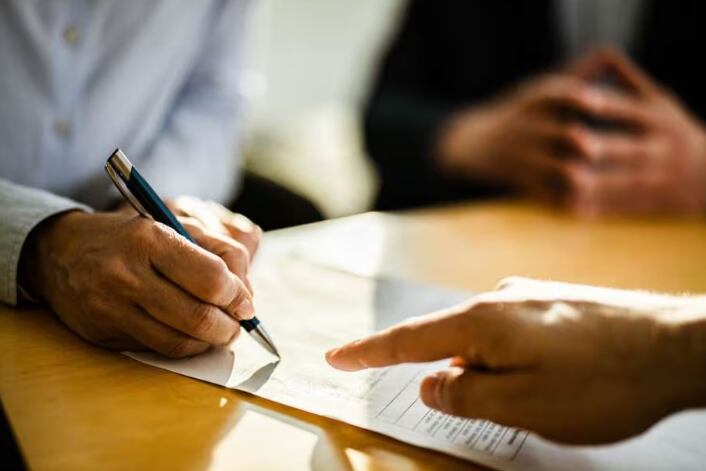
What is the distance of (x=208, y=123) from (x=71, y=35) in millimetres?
277

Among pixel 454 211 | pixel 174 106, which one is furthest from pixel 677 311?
pixel 174 106

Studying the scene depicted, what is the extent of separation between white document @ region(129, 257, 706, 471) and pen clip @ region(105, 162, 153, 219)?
11cm

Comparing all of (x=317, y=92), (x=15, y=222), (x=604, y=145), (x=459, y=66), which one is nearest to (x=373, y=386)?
(x=15, y=222)

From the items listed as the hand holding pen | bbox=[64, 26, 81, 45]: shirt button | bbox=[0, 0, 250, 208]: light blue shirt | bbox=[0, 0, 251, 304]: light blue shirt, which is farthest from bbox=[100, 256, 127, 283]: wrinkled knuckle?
bbox=[64, 26, 81, 45]: shirt button

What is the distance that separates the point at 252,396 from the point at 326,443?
73 mm

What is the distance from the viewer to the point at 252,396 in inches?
17.6

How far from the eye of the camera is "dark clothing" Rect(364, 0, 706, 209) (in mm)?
1290

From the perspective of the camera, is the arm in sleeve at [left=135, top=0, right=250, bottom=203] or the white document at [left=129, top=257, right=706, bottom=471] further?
the arm in sleeve at [left=135, top=0, right=250, bottom=203]

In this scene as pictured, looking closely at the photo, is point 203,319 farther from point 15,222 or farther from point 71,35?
point 71,35

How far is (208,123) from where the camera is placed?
1003 mm

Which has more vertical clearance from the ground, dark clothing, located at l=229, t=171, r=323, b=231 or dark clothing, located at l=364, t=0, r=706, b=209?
dark clothing, located at l=364, t=0, r=706, b=209

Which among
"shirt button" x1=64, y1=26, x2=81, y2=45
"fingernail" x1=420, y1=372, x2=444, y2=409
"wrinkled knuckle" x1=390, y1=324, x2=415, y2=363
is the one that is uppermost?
"shirt button" x1=64, y1=26, x2=81, y2=45

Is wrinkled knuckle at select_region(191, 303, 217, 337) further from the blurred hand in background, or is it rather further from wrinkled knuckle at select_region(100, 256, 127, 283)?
the blurred hand in background

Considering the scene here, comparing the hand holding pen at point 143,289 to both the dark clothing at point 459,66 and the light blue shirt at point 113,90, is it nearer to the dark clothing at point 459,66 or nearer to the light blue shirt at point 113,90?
the light blue shirt at point 113,90
